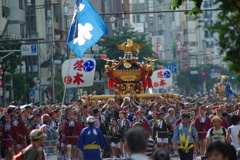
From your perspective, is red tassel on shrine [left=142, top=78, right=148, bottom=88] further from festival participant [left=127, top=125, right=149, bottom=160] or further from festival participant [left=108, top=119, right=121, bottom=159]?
festival participant [left=127, top=125, right=149, bottom=160]

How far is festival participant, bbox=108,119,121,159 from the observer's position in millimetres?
21188

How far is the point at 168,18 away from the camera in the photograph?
16300cm

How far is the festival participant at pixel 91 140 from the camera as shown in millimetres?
14703

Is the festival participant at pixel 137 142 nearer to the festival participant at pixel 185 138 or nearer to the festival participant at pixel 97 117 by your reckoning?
the festival participant at pixel 185 138

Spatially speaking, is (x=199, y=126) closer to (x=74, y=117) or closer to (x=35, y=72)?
(x=74, y=117)

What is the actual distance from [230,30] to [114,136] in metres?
14.3

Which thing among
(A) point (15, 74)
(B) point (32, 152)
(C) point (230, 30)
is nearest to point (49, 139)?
(B) point (32, 152)

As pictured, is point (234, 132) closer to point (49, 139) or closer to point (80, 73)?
point (49, 139)

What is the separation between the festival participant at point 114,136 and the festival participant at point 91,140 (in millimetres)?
6268

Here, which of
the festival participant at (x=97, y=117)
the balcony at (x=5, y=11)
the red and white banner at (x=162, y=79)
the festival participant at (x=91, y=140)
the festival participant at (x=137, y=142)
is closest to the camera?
the festival participant at (x=137, y=142)

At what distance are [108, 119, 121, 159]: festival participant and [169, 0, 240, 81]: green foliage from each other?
1372cm

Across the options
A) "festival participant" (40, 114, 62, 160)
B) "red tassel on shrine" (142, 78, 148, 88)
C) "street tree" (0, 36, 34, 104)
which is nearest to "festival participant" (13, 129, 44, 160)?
"festival participant" (40, 114, 62, 160)

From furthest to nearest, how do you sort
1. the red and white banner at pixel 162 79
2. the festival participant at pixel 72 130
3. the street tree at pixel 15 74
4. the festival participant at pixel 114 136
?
the street tree at pixel 15 74 < the red and white banner at pixel 162 79 < the festival participant at pixel 114 136 < the festival participant at pixel 72 130

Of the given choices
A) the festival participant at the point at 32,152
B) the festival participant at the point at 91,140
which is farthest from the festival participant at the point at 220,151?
the festival participant at the point at 91,140
